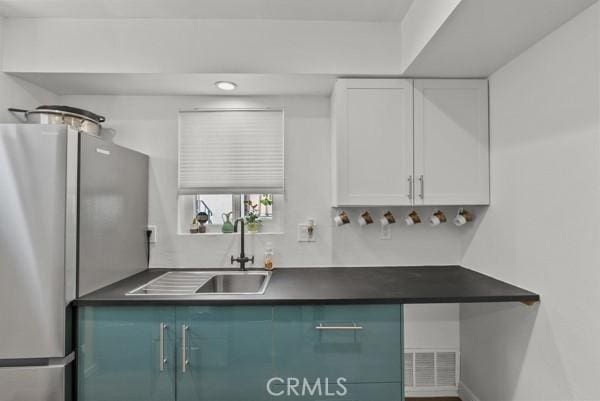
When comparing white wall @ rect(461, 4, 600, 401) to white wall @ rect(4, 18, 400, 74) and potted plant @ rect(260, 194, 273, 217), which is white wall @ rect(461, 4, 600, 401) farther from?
potted plant @ rect(260, 194, 273, 217)

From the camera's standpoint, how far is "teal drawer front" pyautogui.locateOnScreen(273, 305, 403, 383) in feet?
5.29

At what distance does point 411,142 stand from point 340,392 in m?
1.44

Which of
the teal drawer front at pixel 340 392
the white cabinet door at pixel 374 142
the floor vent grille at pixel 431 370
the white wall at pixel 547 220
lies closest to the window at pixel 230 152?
the white cabinet door at pixel 374 142

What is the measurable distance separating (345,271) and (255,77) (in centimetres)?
140

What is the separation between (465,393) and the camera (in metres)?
2.29

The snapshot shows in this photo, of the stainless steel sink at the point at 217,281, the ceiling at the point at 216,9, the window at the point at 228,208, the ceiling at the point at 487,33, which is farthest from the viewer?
the window at the point at 228,208

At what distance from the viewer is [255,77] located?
202 centimetres

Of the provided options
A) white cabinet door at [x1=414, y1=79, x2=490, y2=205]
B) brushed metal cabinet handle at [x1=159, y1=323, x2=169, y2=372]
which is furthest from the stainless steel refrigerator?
white cabinet door at [x1=414, y1=79, x2=490, y2=205]

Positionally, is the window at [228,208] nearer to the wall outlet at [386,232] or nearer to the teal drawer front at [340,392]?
the wall outlet at [386,232]

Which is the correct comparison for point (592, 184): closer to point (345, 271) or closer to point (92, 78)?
point (345, 271)

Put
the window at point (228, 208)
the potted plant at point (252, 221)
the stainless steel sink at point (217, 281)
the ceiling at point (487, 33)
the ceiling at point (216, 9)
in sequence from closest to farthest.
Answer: the ceiling at point (487, 33) → the ceiling at point (216, 9) → the stainless steel sink at point (217, 281) → the potted plant at point (252, 221) → the window at point (228, 208)

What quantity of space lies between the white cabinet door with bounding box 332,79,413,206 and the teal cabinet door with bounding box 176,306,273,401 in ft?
2.86

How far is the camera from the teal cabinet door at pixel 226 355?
1.61 metres

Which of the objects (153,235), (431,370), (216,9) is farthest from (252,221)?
(431,370)
